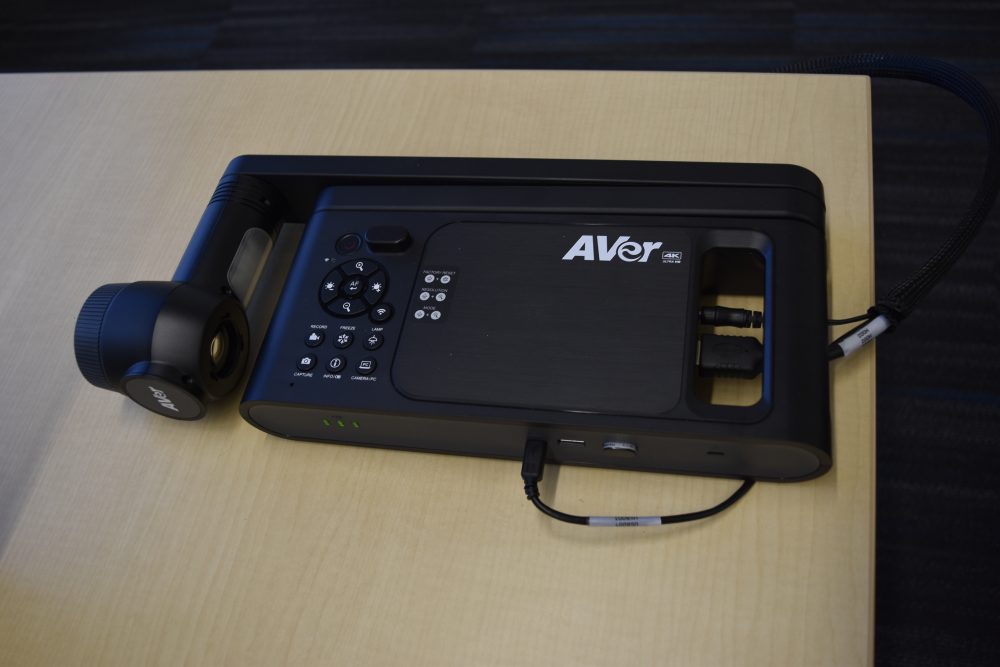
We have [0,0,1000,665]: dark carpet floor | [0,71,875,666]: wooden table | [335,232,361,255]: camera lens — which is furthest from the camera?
[0,0,1000,665]: dark carpet floor

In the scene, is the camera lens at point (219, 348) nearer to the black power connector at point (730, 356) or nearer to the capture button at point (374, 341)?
the capture button at point (374, 341)

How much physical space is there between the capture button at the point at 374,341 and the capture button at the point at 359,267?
53 mm

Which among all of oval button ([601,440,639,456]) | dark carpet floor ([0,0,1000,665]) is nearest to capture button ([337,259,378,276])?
oval button ([601,440,639,456])

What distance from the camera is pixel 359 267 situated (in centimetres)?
Answer: 62

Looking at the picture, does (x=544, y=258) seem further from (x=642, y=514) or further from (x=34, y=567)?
(x=34, y=567)

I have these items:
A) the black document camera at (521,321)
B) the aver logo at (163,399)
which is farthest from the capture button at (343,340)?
the aver logo at (163,399)

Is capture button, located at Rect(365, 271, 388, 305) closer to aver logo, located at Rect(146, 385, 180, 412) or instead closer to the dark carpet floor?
aver logo, located at Rect(146, 385, 180, 412)

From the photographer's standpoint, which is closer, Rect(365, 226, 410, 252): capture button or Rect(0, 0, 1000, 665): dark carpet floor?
Rect(365, 226, 410, 252): capture button

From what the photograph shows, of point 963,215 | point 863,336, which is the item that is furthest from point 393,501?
point 963,215

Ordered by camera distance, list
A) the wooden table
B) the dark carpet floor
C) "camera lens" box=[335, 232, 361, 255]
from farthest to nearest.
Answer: the dark carpet floor < "camera lens" box=[335, 232, 361, 255] < the wooden table

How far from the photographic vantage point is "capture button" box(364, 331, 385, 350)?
0.59 m

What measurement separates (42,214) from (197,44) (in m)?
1.12

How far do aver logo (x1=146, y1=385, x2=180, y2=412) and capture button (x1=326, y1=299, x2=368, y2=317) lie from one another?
0.14 meters

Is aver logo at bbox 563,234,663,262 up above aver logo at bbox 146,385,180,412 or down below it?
above
